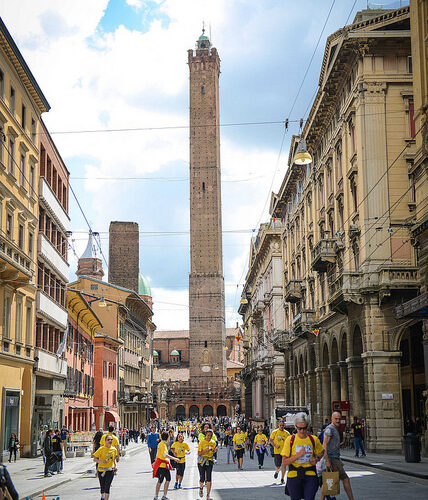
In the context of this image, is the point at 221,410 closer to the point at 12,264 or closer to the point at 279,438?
the point at 12,264

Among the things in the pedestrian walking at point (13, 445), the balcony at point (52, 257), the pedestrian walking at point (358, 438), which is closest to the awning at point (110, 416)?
the balcony at point (52, 257)

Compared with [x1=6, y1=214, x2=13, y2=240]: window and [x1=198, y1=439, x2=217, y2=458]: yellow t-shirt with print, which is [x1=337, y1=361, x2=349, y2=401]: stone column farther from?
[x1=198, y1=439, x2=217, y2=458]: yellow t-shirt with print

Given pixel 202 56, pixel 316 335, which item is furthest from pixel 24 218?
pixel 202 56

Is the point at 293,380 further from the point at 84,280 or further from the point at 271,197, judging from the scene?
the point at 84,280

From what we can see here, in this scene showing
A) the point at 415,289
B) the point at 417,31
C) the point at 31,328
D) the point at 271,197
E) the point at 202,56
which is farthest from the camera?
the point at 202,56

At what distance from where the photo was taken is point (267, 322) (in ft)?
240

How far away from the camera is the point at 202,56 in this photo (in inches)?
5133

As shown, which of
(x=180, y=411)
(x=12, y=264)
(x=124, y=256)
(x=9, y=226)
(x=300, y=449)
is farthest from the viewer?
(x=180, y=411)

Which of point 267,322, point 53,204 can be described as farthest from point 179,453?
point 267,322

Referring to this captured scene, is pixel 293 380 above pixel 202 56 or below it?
below

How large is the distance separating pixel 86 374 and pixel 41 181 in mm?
23909

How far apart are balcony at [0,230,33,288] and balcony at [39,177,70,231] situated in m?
5.54

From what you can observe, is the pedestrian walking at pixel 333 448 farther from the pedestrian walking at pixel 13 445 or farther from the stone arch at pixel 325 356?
the stone arch at pixel 325 356

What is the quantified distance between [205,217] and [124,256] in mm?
22954
